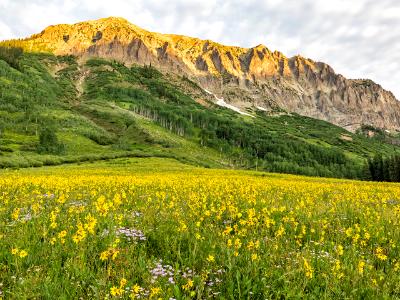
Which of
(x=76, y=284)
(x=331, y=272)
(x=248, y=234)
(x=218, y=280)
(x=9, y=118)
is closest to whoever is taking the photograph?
(x=76, y=284)

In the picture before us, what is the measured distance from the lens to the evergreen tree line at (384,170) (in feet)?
390

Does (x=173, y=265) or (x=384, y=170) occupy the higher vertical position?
(x=384, y=170)

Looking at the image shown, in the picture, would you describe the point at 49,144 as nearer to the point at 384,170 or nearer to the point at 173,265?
the point at 384,170

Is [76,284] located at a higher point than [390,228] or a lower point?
lower

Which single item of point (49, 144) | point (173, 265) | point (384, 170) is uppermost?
point (49, 144)

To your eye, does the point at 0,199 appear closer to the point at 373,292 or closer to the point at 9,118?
the point at 373,292

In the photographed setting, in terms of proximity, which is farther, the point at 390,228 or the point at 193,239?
the point at 390,228

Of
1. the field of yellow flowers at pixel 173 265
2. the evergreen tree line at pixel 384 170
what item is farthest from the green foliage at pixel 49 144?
the field of yellow flowers at pixel 173 265

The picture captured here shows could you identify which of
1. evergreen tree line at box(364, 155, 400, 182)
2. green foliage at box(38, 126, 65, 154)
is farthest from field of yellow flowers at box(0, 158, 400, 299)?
evergreen tree line at box(364, 155, 400, 182)

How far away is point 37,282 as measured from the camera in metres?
4.92

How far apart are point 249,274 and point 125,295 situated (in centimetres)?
216

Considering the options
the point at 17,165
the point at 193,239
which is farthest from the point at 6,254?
the point at 17,165

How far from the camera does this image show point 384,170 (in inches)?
5089

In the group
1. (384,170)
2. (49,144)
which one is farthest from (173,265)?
(384,170)
